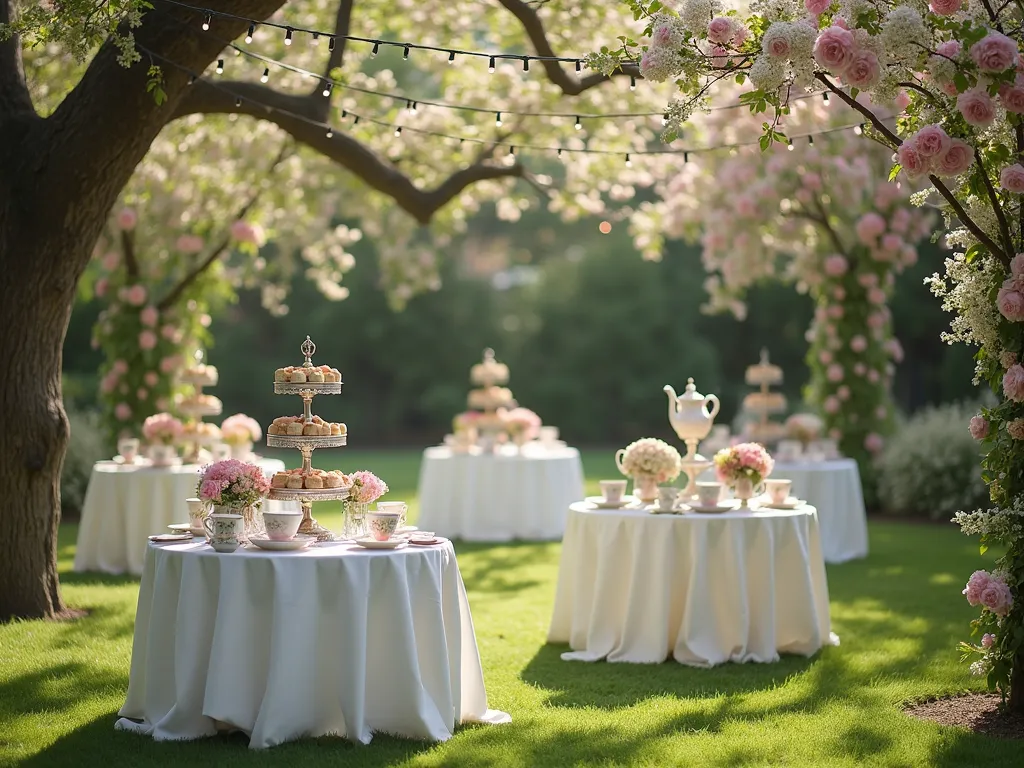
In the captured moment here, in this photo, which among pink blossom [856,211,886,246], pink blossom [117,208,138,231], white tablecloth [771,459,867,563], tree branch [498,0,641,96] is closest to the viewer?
tree branch [498,0,641,96]

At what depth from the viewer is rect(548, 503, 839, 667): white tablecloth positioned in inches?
257

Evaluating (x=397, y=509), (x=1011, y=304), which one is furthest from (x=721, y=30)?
(x=397, y=509)

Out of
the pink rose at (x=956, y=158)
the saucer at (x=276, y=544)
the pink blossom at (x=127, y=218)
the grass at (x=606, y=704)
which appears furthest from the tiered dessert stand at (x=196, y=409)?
the pink rose at (x=956, y=158)

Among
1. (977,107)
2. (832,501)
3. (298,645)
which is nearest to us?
(977,107)

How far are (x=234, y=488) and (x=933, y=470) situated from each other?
10052mm

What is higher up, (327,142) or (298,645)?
(327,142)

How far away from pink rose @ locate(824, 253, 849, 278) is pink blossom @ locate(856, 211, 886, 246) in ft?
1.08

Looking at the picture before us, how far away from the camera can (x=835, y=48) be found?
4531 mm

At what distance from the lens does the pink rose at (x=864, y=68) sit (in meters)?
4.53

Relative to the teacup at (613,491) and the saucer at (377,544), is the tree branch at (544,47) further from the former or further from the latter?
the saucer at (377,544)

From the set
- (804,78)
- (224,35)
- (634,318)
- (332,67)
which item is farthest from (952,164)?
(634,318)

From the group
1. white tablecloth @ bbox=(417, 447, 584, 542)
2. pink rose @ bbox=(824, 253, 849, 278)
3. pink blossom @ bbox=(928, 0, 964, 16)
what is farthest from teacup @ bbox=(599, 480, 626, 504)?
pink rose @ bbox=(824, 253, 849, 278)

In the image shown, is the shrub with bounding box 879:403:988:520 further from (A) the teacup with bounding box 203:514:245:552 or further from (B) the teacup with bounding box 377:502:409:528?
(A) the teacup with bounding box 203:514:245:552

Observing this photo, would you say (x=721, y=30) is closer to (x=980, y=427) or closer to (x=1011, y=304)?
(x=1011, y=304)
